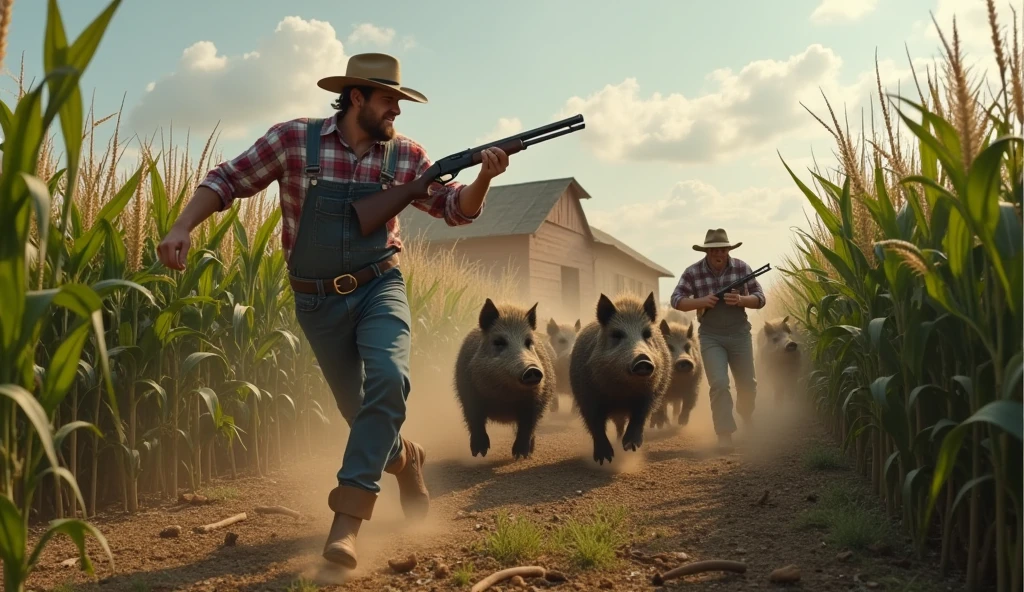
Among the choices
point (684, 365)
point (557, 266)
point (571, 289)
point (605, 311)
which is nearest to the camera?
point (605, 311)

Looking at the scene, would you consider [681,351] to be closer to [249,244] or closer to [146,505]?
[249,244]

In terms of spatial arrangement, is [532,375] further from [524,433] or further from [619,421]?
[619,421]

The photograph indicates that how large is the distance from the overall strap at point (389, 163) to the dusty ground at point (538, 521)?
1725mm

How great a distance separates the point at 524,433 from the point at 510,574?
3.05 meters

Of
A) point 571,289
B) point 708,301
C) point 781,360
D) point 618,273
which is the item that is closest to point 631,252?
point 618,273

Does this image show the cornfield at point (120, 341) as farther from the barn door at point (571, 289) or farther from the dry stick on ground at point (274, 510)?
the barn door at point (571, 289)

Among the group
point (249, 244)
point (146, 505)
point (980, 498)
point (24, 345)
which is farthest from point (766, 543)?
point (249, 244)

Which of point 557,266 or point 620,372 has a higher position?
point 557,266

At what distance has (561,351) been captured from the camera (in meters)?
9.62

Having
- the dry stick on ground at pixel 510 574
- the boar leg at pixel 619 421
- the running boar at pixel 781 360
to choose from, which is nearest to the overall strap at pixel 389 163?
the dry stick on ground at pixel 510 574

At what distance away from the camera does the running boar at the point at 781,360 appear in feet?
31.0

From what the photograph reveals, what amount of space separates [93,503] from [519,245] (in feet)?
64.9

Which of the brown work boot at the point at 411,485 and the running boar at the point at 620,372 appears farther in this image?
the running boar at the point at 620,372

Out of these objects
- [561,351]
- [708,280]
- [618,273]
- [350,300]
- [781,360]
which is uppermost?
[618,273]
